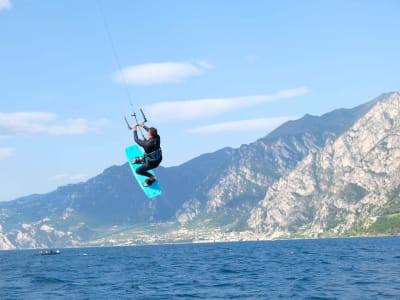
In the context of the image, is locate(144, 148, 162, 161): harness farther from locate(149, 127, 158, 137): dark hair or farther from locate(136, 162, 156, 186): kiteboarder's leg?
locate(149, 127, 158, 137): dark hair

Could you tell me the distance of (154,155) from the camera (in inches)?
1145

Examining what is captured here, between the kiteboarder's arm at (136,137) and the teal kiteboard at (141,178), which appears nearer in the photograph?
the kiteboarder's arm at (136,137)

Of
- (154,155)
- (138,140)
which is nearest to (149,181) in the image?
(154,155)

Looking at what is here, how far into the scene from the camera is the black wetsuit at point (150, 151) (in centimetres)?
2866

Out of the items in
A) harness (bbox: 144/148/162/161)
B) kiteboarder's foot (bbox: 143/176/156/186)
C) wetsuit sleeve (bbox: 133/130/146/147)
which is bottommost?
kiteboarder's foot (bbox: 143/176/156/186)

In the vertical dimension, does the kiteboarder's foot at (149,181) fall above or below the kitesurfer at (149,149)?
below

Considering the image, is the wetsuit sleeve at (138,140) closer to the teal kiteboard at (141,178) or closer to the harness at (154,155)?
the harness at (154,155)

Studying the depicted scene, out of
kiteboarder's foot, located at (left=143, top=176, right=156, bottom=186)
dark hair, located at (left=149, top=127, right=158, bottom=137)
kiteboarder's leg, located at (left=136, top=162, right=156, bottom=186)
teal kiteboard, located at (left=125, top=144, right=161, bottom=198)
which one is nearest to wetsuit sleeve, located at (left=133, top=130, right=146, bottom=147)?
dark hair, located at (left=149, top=127, right=158, bottom=137)

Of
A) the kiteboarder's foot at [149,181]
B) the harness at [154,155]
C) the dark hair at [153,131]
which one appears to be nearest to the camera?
the dark hair at [153,131]

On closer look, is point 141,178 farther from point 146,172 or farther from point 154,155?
point 154,155

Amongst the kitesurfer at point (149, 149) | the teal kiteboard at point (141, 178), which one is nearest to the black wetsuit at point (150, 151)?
the kitesurfer at point (149, 149)

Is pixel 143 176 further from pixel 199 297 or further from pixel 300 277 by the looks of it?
pixel 300 277

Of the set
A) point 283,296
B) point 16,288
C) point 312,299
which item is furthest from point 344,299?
point 16,288

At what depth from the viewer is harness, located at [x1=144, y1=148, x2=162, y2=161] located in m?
29.0
